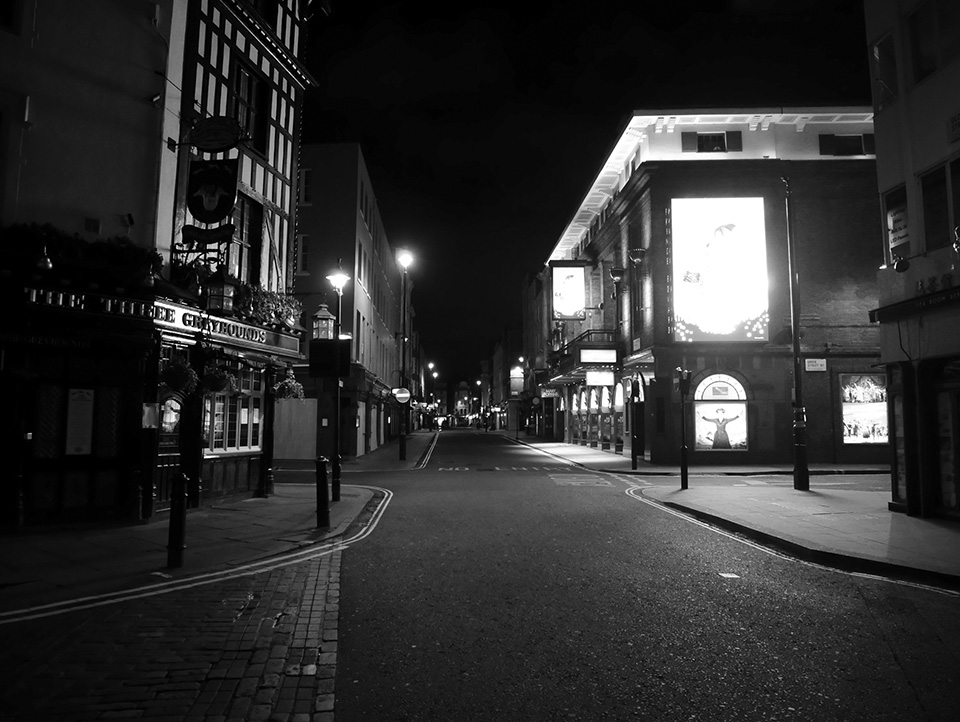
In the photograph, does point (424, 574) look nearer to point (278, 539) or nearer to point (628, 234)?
point (278, 539)

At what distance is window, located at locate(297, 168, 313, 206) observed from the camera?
30.5 metres

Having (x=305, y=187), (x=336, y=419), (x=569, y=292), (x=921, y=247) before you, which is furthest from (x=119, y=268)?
(x=569, y=292)

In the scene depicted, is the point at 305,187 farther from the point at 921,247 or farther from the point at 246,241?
the point at 921,247

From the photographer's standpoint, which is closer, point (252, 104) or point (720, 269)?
point (252, 104)

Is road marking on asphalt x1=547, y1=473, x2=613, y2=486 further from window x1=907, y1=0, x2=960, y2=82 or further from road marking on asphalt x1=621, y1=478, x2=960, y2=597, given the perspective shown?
window x1=907, y1=0, x2=960, y2=82

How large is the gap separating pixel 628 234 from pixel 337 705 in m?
29.7

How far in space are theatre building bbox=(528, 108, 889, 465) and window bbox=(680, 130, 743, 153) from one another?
0.17 ft

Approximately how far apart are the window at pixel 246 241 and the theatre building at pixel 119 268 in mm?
720

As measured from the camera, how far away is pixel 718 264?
1051 inches

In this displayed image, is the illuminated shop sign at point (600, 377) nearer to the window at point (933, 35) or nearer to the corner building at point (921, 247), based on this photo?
the corner building at point (921, 247)

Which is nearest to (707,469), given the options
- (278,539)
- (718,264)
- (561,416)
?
(718,264)

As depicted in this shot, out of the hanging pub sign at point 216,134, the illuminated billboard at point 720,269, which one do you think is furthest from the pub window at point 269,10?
the illuminated billboard at point 720,269

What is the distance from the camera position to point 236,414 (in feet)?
48.1

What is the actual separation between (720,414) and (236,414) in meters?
19.1
